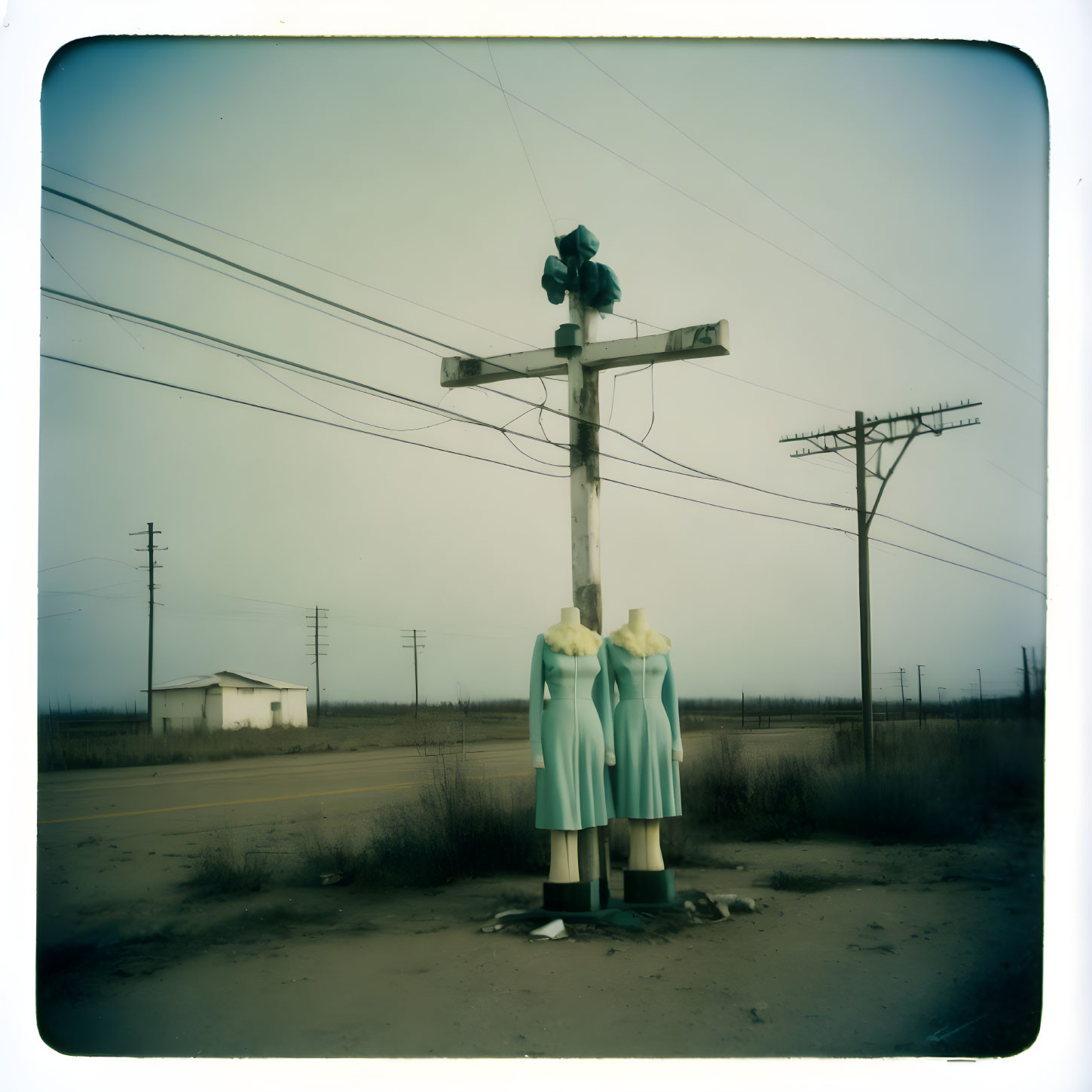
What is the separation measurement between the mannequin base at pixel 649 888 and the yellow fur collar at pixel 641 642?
1297 millimetres

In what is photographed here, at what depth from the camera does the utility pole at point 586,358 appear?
5797 millimetres

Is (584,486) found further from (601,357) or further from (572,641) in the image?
(572,641)

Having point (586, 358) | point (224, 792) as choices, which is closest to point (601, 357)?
point (586, 358)

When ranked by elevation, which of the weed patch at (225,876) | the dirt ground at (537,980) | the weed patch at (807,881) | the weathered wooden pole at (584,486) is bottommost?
the weed patch at (807,881)

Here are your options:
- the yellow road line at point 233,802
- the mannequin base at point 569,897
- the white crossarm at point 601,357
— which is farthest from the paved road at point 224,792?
the white crossarm at point 601,357

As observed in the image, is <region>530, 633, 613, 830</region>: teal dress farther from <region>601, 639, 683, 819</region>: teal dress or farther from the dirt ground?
the dirt ground

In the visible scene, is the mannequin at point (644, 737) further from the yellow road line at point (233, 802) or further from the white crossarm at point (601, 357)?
the yellow road line at point (233, 802)

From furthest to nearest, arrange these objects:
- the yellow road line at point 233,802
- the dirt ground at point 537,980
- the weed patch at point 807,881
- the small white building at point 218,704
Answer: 1. the small white building at point 218,704
2. the yellow road line at point 233,802
3. the weed patch at point 807,881
4. the dirt ground at point 537,980

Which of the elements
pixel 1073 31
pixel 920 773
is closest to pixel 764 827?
pixel 920 773

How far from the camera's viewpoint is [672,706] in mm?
5746

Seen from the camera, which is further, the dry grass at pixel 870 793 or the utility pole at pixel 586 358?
the dry grass at pixel 870 793

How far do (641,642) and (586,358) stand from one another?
182cm

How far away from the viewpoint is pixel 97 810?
6.99 metres

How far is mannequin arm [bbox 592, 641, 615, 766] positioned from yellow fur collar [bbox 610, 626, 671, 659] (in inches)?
3.9
